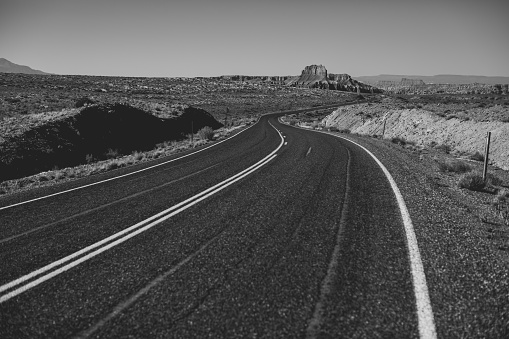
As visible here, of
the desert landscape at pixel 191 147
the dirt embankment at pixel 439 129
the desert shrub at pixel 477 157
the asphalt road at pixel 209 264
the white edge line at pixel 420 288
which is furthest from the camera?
the dirt embankment at pixel 439 129

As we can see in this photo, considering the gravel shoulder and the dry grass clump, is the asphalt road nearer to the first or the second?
the gravel shoulder

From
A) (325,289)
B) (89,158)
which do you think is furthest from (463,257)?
(89,158)

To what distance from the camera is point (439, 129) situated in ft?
72.5

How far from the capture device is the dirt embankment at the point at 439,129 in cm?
1566

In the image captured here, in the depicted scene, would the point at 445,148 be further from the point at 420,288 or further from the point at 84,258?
the point at 84,258

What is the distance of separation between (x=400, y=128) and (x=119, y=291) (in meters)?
26.6

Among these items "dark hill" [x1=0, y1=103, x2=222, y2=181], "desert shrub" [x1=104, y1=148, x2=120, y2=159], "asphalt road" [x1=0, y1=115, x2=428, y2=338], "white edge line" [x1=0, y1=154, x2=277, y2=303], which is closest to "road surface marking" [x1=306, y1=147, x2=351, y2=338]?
"asphalt road" [x1=0, y1=115, x2=428, y2=338]

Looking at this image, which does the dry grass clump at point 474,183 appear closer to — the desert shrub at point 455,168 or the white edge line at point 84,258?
the desert shrub at point 455,168

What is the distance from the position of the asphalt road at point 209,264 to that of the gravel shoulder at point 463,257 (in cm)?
32

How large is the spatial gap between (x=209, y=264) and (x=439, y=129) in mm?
22625

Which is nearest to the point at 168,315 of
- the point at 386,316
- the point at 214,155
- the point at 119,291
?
the point at 119,291

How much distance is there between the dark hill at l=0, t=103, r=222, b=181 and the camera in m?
15.8

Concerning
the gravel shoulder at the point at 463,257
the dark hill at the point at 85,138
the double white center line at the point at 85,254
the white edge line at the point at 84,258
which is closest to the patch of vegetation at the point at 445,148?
the gravel shoulder at the point at 463,257

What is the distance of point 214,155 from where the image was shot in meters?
14.1
